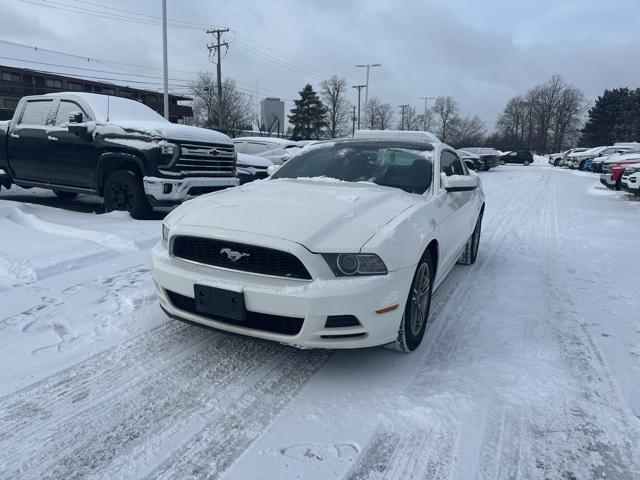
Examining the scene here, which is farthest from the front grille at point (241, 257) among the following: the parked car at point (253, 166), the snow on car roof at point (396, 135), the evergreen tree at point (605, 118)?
the evergreen tree at point (605, 118)

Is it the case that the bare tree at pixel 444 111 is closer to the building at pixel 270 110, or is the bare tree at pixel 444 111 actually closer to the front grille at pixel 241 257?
the building at pixel 270 110

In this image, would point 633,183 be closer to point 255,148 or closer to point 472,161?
point 255,148

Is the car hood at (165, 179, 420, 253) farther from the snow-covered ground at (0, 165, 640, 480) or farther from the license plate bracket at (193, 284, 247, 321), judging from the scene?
the snow-covered ground at (0, 165, 640, 480)

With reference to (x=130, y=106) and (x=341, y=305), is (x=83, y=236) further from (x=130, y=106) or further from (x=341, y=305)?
(x=341, y=305)

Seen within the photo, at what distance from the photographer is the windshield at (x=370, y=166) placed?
4.11 m

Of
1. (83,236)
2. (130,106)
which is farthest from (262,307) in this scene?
(130,106)

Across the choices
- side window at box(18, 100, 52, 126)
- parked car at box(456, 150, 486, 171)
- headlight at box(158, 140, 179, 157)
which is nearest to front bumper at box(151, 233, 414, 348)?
headlight at box(158, 140, 179, 157)

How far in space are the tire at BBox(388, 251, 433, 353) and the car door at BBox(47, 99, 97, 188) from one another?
5994 millimetres

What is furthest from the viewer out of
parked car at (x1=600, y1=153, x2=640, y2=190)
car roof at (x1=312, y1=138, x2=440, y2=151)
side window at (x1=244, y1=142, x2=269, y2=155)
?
parked car at (x1=600, y1=153, x2=640, y2=190)

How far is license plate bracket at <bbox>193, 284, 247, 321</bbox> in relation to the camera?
2.73 m

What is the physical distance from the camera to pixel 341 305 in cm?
263

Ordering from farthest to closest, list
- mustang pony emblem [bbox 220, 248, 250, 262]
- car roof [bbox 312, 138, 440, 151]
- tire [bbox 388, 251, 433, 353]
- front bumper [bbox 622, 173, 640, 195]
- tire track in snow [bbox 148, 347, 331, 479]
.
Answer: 1. front bumper [bbox 622, 173, 640, 195]
2. car roof [bbox 312, 138, 440, 151]
3. tire [bbox 388, 251, 433, 353]
4. mustang pony emblem [bbox 220, 248, 250, 262]
5. tire track in snow [bbox 148, 347, 331, 479]

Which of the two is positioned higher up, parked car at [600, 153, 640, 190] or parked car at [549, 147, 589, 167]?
parked car at [549, 147, 589, 167]

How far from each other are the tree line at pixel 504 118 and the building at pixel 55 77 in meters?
10.3
